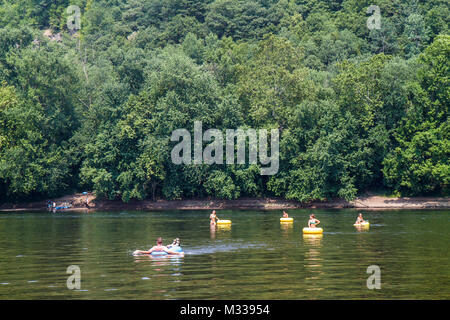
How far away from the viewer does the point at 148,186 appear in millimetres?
107812

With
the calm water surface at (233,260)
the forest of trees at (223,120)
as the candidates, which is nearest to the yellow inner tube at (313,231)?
the calm water surface at (233,260)

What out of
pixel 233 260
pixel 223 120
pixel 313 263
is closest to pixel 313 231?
pixel 233 260

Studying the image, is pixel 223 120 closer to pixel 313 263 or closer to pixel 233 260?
pixel 233 260

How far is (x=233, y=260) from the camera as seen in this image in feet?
148

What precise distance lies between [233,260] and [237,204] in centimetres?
5955

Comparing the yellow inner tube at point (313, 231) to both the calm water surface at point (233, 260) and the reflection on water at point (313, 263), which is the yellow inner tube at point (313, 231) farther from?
the calm water surface at point (233, 260)

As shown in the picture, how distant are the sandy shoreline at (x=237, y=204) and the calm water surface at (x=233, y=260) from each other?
18770 millimetres

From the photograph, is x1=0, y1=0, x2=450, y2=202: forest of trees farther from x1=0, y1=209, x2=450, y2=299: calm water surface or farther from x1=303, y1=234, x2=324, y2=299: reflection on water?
x1=303, y1=234, x2=324, y2=299: reflection on water

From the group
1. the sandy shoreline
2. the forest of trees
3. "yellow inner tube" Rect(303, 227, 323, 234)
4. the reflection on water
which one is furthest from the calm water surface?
the forest of trees

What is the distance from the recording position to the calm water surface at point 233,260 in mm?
34094

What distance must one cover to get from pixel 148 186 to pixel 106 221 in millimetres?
27298

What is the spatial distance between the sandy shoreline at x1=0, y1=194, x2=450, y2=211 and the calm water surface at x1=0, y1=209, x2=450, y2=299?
1877 centimetres
